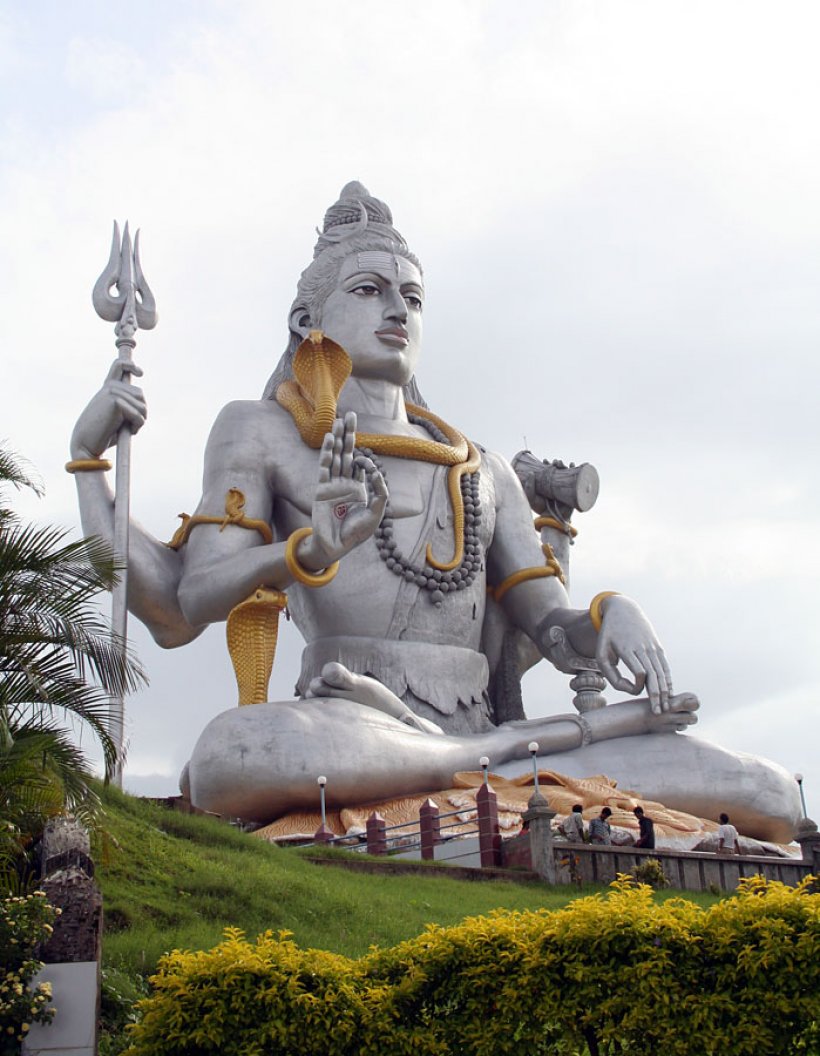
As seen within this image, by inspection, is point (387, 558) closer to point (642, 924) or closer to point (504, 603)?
point (504, 603)

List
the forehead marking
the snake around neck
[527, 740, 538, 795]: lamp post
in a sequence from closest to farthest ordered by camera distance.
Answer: [527, 740, 538, 795]: lamp post < the snake around neck < the forehead marking

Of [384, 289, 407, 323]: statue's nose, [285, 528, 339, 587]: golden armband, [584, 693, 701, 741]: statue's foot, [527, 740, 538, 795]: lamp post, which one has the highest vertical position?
[384, 289, 407, 323]: statue's nose

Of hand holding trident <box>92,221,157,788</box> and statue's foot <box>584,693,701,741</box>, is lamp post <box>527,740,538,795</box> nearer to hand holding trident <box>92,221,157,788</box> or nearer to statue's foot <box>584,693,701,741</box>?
statue's foot <box>584,693,701,741</box>

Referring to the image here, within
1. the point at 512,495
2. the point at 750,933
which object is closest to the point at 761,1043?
the point at 750,933

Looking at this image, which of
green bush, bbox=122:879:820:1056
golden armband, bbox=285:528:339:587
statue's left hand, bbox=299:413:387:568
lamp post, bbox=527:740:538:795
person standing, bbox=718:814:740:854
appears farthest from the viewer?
golden armband, bbox=285:528:339:587

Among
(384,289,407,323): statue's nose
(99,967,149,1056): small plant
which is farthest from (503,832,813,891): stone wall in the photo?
(384,289,407,323): statue's nose
